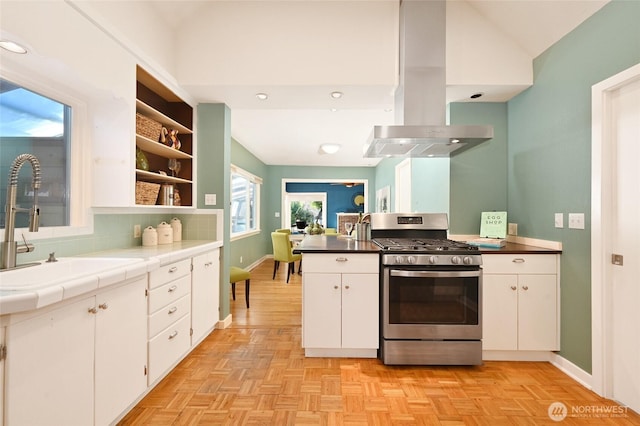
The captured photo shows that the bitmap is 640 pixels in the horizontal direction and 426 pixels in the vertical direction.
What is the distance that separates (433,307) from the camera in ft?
7.39

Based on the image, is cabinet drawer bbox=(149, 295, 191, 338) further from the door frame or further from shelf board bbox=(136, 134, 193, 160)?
the door frame

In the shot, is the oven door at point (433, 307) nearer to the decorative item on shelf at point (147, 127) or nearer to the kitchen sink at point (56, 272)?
the kitchen sink at point (56, 272)

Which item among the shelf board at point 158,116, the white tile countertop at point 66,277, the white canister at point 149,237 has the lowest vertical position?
the white tile countertop at point 66,277

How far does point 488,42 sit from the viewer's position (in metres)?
2.51

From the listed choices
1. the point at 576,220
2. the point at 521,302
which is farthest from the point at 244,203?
the point at 576,220

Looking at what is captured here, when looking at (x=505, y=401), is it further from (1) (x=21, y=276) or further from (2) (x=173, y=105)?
(2) (x=173, y=105)

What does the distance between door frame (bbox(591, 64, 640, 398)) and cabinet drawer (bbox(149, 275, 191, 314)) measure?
2.88 meters

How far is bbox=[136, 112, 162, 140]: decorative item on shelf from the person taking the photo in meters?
2.28

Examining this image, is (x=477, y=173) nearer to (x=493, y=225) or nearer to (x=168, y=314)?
(x=493, y=225)

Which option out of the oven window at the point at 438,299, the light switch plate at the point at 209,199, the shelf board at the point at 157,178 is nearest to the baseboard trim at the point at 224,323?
the light switch plate at the point at 209,199

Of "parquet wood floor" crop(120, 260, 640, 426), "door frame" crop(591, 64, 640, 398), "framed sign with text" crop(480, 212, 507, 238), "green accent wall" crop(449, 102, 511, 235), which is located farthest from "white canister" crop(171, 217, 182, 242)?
"door frame" crop(591, 64, 640, 398)

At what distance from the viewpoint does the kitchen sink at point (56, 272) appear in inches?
46.9

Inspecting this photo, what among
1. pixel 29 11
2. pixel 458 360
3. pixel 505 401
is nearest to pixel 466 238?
pixel 458 360

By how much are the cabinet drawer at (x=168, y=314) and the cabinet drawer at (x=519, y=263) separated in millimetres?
2356
